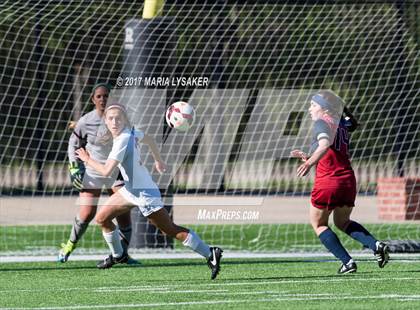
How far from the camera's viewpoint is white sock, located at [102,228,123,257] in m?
12.4

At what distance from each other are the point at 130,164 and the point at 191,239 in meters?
0.91

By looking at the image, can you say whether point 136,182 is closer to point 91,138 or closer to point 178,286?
point 178,286

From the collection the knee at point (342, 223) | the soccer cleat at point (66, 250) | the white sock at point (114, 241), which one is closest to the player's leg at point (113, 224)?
the white sock at point (114, 241)

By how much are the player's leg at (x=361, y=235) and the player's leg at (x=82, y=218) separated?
2.90 metres

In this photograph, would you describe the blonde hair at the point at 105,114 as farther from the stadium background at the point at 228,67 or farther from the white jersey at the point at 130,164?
the stadium background at the point at 228,67

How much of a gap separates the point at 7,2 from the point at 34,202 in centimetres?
778

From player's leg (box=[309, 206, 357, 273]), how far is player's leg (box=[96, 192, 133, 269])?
1792mm

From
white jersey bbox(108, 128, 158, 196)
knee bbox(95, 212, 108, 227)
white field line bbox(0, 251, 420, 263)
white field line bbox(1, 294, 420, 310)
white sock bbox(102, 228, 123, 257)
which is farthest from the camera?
white field line bbox(0, 251, 420, 263)

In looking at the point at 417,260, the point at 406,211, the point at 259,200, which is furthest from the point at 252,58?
the point at 417,260

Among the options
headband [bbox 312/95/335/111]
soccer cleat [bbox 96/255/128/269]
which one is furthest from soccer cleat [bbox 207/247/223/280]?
soccer cleat [bbox 96/255/128/269]

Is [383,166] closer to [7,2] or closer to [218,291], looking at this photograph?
[7,2]

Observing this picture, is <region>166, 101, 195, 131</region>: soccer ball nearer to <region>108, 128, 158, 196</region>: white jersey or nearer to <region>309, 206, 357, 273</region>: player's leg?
<region>108, 128, 158, 196</region>: white jersey

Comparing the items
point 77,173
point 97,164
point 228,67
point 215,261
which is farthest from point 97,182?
point 228,67

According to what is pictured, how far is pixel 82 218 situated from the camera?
13211mm
